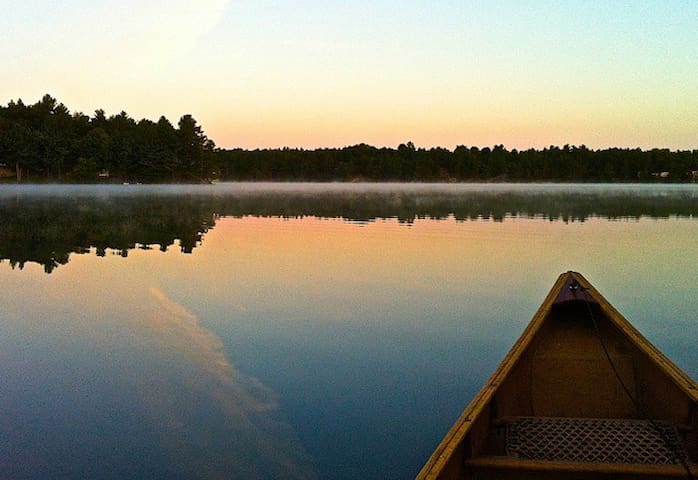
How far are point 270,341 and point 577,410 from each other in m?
5.38

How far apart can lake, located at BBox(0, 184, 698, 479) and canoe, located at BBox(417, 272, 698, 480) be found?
3.32 ft

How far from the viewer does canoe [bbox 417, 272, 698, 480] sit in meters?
5.23

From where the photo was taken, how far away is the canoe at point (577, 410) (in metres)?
5.23

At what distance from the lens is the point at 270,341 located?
1134cm

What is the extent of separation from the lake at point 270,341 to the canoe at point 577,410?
1.01 m

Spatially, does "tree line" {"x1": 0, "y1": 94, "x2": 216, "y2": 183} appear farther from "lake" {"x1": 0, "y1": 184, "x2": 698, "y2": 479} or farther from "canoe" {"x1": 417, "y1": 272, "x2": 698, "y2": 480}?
"canoe" {"x1": 417, "y1": 272, "x2": 698, "y2": 480}

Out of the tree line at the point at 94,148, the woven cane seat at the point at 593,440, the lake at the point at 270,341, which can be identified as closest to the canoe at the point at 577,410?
the woven cane seat at the point at 593,440

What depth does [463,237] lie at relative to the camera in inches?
1109

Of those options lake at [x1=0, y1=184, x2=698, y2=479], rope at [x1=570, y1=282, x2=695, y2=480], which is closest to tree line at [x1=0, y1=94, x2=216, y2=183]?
lake at [x1=0, y1=184, x2=698, y2=479]

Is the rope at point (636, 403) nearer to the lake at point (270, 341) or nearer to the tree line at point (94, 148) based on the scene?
the lake at point (270, 341)

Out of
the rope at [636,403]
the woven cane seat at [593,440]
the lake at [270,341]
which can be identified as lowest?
the lake at [270,341]

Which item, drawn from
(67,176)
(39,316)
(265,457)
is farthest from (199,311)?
(67,176)

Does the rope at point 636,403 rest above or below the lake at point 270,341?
above

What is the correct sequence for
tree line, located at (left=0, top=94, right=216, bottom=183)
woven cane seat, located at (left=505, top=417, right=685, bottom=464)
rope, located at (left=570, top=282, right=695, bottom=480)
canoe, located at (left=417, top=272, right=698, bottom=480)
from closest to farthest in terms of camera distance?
canoe, located at (left=417, top=272, right=698, bottom=480) → rope, located at (left=570, top=282, right=695, bottom=480) → woven cane seat, located at (left=505, top=417, right=685, bottom=464) → tree line, located at (left=0, top=94, right=216, bottom=183)
